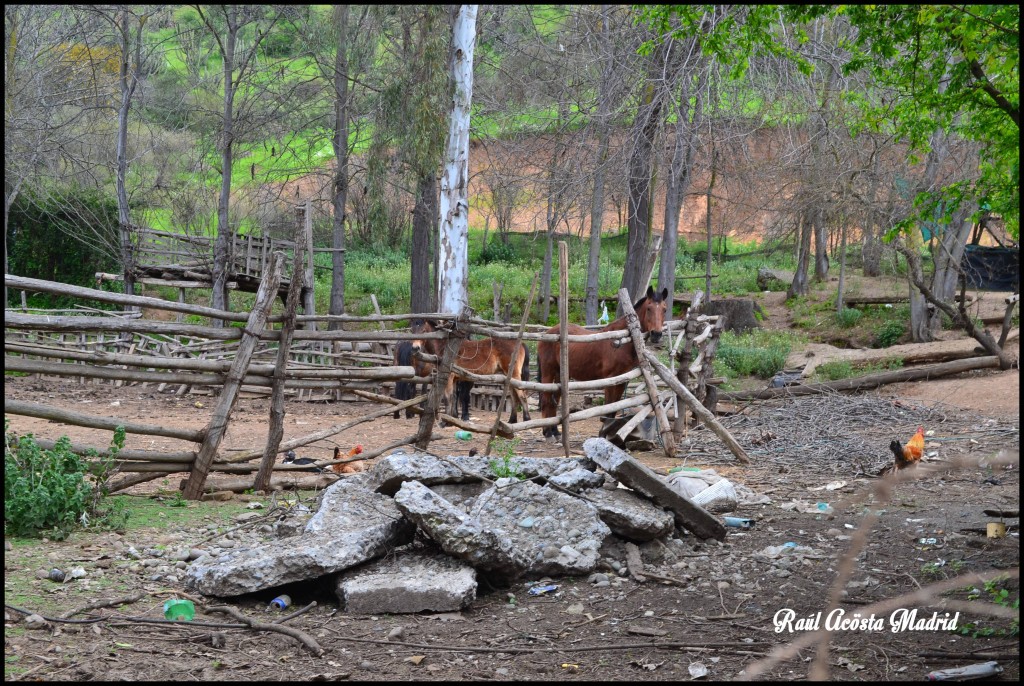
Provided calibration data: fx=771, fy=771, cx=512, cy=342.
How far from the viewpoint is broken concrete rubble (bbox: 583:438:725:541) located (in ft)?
18.1

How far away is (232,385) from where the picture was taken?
19.8ft

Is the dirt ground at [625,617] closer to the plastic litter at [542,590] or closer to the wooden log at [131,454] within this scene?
the plastic litter at [542,590]

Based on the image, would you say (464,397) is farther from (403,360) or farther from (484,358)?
(403,360)

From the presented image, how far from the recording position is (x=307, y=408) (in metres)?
14.7

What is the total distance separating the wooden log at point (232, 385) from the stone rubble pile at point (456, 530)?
4.14ft

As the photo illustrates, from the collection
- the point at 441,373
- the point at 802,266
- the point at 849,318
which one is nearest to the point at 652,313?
the point at 441,373

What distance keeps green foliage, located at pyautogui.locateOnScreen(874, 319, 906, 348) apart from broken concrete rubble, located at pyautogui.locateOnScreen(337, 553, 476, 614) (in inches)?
673

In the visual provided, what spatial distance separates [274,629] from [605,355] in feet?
22.6

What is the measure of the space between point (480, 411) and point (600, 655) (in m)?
11.6

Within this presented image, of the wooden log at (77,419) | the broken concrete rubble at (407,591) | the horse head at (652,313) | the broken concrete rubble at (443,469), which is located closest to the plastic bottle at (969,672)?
the broken concrete rubble at (407,591)

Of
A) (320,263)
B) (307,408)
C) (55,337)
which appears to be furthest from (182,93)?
(307,408)

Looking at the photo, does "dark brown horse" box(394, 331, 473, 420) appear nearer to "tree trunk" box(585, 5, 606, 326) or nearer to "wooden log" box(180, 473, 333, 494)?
"tree trunk" box(585, 5, 606, 326)

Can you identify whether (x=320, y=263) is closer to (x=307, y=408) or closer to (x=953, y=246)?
(x=307, y=408)

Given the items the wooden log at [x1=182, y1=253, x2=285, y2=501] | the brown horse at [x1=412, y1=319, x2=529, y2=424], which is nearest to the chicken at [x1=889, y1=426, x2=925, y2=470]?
the wooden log at [x1=182, y1=253, x2=285, y2=501]
